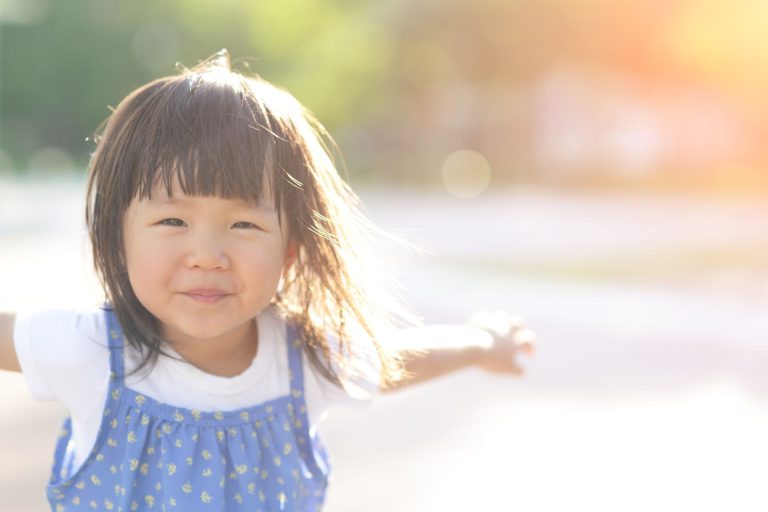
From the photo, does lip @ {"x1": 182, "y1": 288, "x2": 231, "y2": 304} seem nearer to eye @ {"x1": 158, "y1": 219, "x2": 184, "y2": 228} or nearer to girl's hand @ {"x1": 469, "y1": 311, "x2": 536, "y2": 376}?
eye @ {"x1": 158, "y1": 219, "x2": 184, "y2": 228}

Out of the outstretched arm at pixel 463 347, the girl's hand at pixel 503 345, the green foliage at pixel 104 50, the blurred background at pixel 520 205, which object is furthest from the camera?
the green foliage at pixel 104 50

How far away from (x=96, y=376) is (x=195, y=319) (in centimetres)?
17

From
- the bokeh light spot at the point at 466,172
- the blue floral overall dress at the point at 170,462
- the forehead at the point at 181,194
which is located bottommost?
the blue floral overall dress at the point at 170,462

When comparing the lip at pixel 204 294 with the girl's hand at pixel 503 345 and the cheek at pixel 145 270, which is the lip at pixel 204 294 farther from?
the girl's hand at pixel 503 345

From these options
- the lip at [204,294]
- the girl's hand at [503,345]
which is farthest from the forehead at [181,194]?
the girl's hand at [503,345]

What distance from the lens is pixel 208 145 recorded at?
1507mm

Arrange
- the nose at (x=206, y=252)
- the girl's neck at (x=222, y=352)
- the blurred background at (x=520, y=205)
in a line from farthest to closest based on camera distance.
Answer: the blurred background at (x=520, y=205)
the girl's neck at (x=222, y=352)
the nose at (x=206, y=252)

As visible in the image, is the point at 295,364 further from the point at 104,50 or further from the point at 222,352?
the point at 104,50

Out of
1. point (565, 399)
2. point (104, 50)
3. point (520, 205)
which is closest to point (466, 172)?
point (520, 205)

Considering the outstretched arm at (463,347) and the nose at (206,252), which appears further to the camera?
the outstretched arm at (463,347)

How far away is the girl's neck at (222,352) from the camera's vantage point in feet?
5.39

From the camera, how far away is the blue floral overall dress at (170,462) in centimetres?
154

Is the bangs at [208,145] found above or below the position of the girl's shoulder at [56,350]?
above

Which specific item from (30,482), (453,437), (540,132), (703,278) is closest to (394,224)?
(703,278)
